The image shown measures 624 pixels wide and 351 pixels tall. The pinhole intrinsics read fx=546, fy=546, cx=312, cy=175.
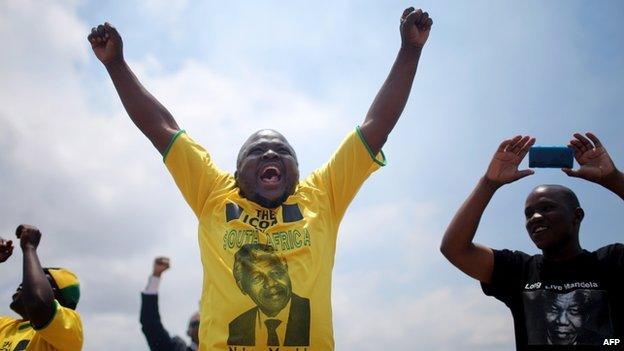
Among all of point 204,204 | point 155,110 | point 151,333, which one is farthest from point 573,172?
point 151,333

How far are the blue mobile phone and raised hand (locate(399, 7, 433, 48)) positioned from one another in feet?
3.68

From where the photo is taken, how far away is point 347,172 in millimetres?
3688

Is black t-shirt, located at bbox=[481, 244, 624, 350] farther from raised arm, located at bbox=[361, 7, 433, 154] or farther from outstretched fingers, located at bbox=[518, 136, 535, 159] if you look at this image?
raised arm, located at bbox=[361, 7, 433, 154]

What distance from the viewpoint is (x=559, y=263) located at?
12.6 feet

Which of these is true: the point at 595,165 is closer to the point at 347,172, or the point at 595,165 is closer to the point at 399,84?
the point at 399,84

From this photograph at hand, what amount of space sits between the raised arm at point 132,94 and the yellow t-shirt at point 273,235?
0.16 meters

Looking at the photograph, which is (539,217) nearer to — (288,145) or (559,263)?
(559,263)

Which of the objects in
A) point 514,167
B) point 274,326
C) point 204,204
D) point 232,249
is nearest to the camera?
point 274,326

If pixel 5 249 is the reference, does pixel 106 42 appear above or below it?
above

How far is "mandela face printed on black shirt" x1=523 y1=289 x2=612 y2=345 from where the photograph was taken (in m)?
3.47

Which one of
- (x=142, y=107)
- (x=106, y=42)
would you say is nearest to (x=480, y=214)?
(x=142, y=107)

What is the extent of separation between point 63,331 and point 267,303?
2302mm

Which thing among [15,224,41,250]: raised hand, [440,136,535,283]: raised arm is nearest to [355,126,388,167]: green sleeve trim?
[440,136,535,283]: raised arm

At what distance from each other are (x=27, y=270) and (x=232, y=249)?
7.57ft
